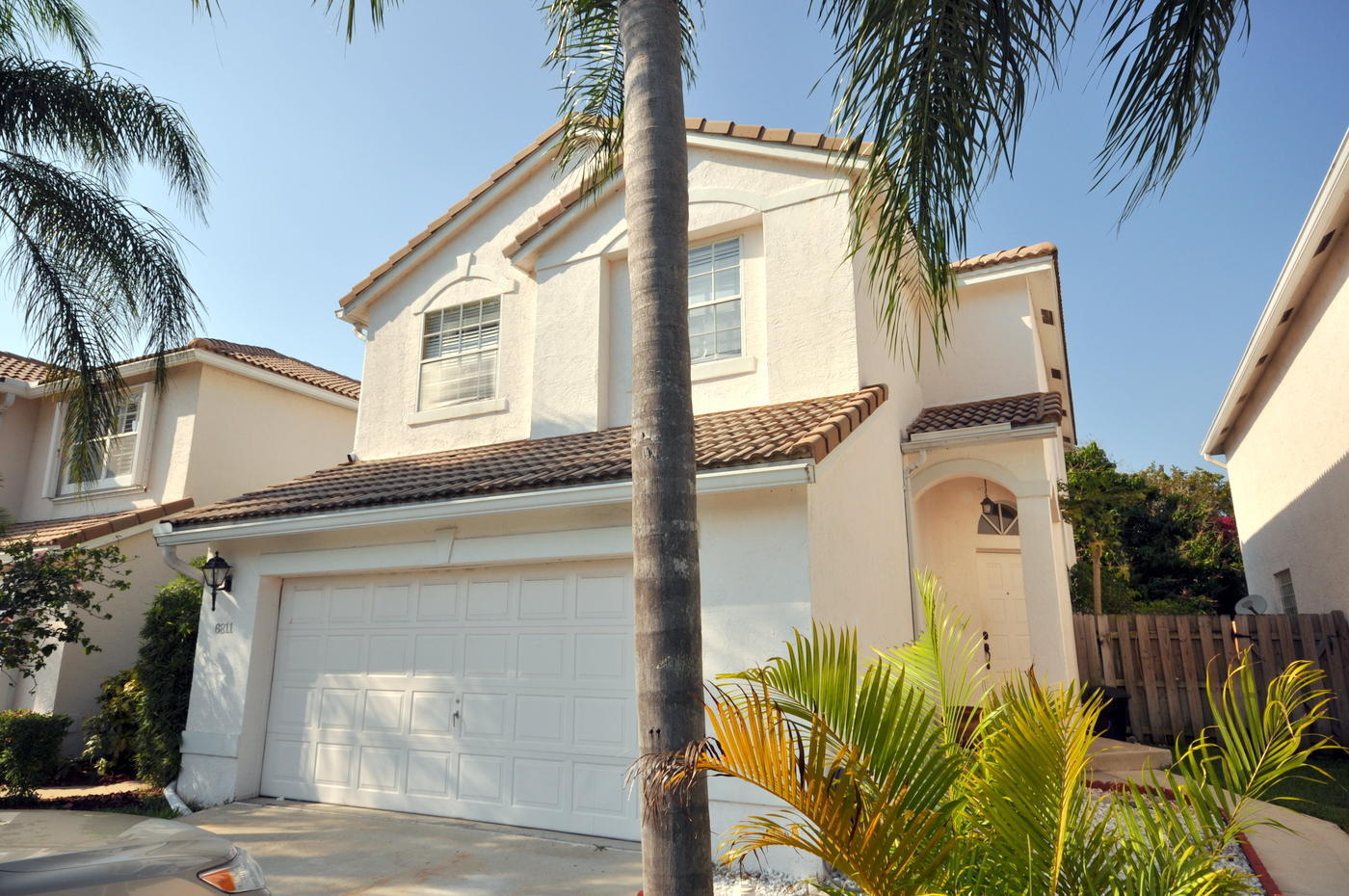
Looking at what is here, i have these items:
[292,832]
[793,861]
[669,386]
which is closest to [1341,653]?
[793,861]

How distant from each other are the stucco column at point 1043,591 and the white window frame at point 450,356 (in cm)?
700

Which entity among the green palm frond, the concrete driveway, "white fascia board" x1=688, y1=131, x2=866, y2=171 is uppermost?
"white fascia board" x1=688, y1=131, x2=866, y2=171

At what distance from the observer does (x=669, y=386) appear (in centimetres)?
392

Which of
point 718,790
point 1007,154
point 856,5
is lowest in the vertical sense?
Result: point 718,790

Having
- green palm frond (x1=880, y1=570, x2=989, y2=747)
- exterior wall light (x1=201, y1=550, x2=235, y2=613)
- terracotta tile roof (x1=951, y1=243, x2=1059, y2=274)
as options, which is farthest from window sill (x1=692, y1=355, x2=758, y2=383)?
exterior wall light (x1=201, y1=550, x2=235, y2=613)

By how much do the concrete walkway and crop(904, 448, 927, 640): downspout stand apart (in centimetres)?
360

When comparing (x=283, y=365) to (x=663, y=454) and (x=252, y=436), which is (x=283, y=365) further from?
→ (x=663, y=454)

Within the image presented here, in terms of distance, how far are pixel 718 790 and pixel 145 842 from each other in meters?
4.29

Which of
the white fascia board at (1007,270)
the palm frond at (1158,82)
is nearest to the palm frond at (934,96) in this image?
the palm frond at (1158,82)

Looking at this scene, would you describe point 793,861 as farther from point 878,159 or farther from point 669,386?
point 878,159

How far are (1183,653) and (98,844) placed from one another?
12.7 metres

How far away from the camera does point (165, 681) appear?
433 inches

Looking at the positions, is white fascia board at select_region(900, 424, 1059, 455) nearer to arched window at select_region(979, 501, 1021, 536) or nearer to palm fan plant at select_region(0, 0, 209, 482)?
arched window at select_region(979, 501, 1021, 536)

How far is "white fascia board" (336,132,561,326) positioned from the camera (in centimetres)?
1261
